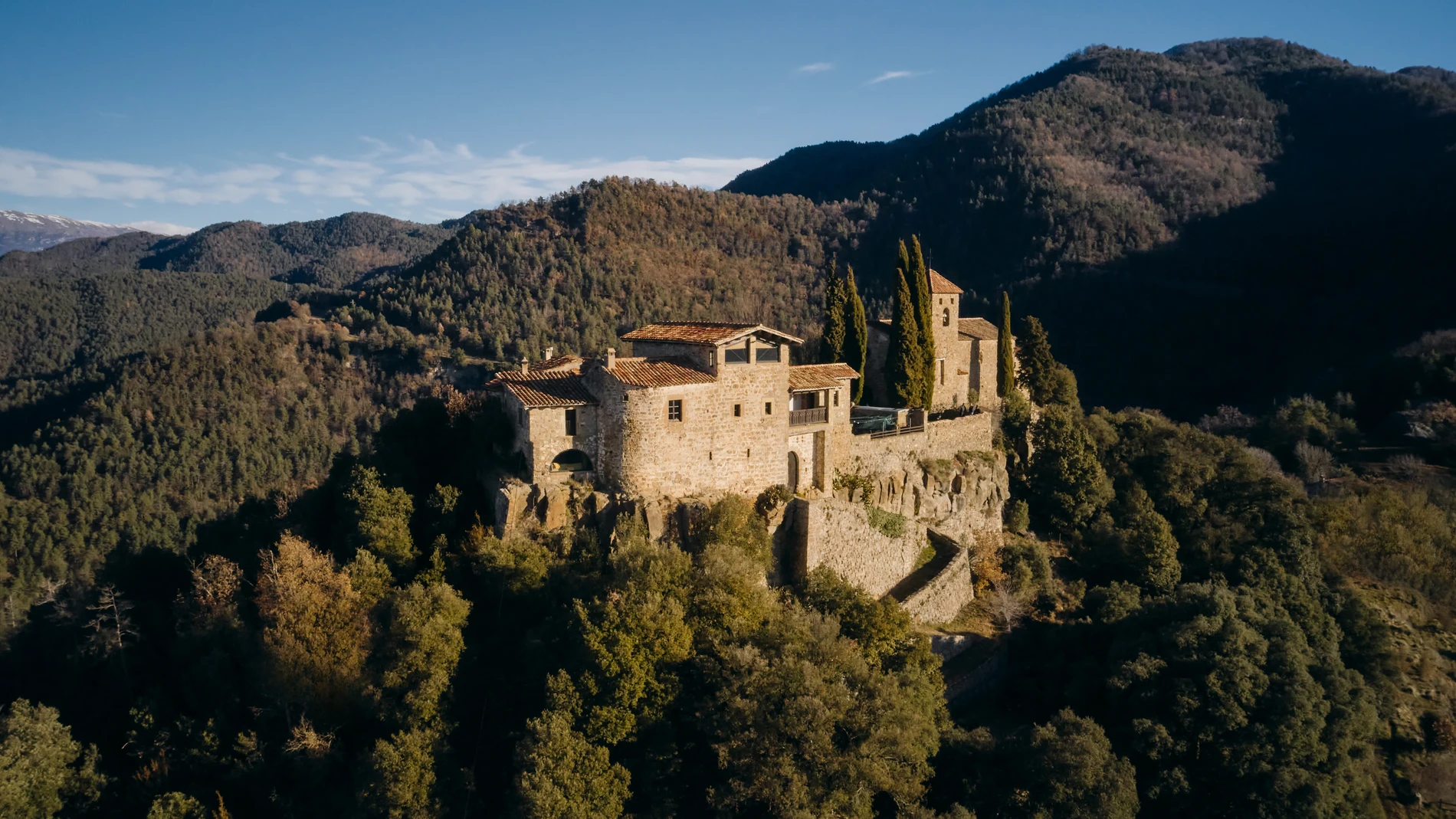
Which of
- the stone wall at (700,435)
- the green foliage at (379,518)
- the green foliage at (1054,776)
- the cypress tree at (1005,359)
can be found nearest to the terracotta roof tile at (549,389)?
the stone wall at (700,435)

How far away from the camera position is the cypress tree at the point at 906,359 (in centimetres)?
3631

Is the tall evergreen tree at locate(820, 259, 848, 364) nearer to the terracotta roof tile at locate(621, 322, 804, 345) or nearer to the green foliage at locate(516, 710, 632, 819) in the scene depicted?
the terracotta roof tile at locate(621, 322, 804, 345)

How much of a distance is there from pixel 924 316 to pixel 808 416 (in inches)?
391

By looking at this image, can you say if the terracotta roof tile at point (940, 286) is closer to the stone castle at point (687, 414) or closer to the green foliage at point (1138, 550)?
the stone castle at point (687, 414)

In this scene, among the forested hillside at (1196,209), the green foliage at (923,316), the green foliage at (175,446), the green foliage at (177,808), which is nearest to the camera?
the green foliage at (177,808)

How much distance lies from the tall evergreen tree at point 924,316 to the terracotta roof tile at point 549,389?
15216mm

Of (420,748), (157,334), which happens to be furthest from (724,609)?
(157,334)

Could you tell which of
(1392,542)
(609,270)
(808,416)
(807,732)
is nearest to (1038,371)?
(1392,542)

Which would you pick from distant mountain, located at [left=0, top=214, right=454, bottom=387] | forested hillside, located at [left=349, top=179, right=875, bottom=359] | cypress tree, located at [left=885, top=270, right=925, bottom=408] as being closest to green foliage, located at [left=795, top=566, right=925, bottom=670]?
cypress tree, located at [left=885, top=270, right=925, bottom=408]

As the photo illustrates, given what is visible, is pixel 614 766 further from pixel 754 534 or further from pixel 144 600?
pixel 144 600

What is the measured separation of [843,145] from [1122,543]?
149 meters

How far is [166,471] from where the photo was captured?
79.1m

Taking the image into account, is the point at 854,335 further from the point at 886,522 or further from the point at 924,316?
the point at 886,522

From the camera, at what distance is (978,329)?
41.6m
